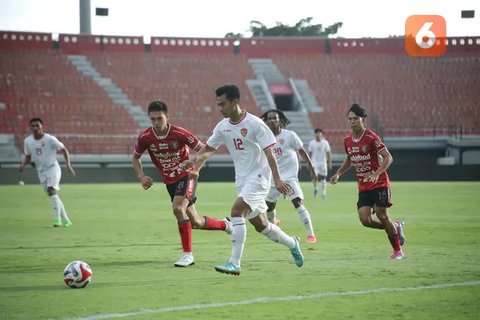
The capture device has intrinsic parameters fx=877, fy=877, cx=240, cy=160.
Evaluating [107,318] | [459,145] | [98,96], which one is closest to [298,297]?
[107,318]

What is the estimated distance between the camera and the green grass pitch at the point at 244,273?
7.12 meters

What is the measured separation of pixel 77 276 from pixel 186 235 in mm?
2539

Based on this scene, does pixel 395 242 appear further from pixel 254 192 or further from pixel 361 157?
pixel 254 192

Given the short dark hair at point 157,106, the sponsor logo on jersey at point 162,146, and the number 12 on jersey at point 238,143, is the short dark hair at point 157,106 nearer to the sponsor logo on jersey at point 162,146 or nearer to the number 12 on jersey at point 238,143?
the sponsor logo on jersey at point 162,146

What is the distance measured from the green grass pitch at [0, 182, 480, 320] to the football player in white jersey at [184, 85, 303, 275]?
0.44 metres

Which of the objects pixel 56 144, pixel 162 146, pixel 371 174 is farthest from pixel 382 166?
pixel 56 144

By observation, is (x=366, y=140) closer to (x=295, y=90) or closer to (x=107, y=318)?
(x=107, y=318)

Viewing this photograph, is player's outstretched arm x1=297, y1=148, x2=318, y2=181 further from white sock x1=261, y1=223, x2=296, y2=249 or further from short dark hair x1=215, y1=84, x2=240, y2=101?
short dark hair x1=215, y1=84, x2=240, y2=101

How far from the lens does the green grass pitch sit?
7.12 meters

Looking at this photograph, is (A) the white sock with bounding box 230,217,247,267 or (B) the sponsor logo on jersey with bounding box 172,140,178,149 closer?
(A) the white sock with bounding box 230,217,247,267

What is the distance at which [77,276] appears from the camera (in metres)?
8.40

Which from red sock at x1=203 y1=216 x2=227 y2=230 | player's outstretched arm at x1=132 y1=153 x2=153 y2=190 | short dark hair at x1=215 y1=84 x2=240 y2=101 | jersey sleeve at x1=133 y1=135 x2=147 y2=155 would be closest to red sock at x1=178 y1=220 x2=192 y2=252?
player's outstretched arm at x1=132 y1=153 x2=153 y2=190

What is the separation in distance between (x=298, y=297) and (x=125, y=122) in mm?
41651

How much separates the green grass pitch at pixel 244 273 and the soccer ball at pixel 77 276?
0.25ft
